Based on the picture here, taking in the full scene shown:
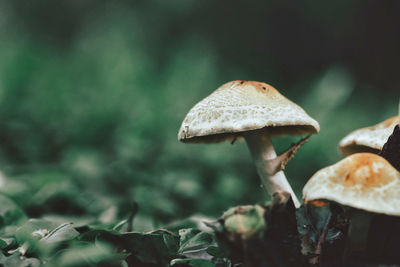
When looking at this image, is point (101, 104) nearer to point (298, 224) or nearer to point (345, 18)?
point (298, 224)

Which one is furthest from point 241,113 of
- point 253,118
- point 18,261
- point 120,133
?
point 120,133

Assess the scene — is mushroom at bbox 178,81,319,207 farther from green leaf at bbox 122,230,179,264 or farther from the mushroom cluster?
green leaf at bbox 122,230,179,264

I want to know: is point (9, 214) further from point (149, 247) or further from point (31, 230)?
point (149, 247)

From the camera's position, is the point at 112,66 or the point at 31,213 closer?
the point at 31,213

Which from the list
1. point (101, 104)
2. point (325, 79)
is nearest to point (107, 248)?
point (101, 104)

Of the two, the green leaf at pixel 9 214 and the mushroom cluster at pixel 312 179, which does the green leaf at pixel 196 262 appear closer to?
the mushroom cluster at pixel 312 179

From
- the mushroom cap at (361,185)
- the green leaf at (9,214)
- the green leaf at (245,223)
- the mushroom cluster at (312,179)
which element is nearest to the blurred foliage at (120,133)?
the green leaf at (9,214)
